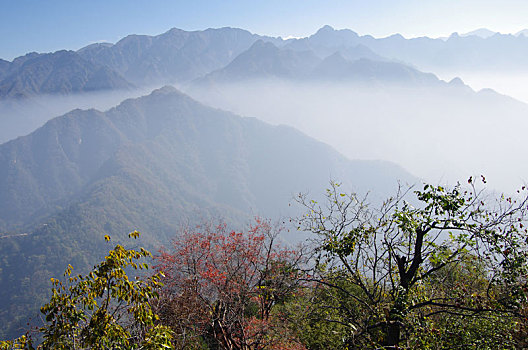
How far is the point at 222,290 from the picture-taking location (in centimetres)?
1503

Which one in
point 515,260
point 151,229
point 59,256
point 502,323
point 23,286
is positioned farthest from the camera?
point 151,229

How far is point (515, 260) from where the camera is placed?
6.41m

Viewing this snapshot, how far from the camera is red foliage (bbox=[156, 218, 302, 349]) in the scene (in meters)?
13.8

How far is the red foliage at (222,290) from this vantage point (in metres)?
13.8

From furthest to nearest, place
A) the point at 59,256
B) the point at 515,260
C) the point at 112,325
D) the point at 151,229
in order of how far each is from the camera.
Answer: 1. the point at 151,229
2. the point at 59,256
3. the point at 515,260
4. the point at 112,325

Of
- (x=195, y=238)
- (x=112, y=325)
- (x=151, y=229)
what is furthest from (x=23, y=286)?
(x=112, y=325)

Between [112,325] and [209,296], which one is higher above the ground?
[112,325]

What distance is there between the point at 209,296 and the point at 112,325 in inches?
479

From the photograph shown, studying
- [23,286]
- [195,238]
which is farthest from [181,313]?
[23,286]

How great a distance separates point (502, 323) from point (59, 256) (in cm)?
18492

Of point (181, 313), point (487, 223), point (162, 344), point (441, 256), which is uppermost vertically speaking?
point (487, 223)

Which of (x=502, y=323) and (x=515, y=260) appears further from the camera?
(x=502, y=323)

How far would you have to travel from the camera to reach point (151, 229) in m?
187

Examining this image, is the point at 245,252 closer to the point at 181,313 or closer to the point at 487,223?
the point at 181,313
